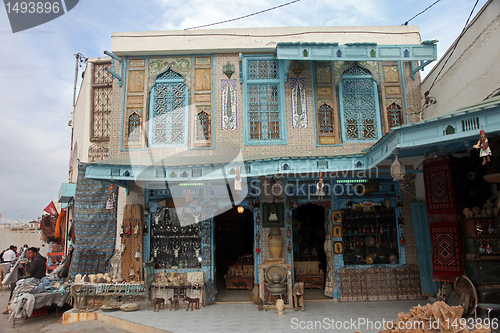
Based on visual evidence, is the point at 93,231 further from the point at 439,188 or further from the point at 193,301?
the point at 439,188

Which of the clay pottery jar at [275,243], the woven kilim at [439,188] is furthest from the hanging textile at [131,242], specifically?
the woven kilim at [439,188]

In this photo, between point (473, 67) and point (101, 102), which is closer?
point (473, 67)

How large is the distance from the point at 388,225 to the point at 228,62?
6597 millimetres

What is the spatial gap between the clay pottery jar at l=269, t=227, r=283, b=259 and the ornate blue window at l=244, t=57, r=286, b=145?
249cm

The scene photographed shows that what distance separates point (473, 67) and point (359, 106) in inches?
115

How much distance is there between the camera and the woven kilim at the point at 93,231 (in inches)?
392

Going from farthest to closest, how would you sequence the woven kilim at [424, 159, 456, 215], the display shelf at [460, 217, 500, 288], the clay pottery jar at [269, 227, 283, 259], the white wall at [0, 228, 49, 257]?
the white wall at [0, 228, 49, 257], the clay pottery jar at [269, 227, 283, 259], the woven kilim at [424, 159, 456, 215], the display shelf at [460, 217, 500, 288]

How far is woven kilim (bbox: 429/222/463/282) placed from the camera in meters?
7.39

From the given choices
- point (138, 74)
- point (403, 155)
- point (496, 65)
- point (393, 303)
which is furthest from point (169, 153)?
point (496, 65)

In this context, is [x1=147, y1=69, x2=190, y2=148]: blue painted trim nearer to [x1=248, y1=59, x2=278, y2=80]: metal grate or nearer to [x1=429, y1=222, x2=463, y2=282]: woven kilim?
[x1=248, y1=59, x2=278, y2=80]: metal grate

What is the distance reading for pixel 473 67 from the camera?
8.34m

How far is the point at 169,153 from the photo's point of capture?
10047 millimetres

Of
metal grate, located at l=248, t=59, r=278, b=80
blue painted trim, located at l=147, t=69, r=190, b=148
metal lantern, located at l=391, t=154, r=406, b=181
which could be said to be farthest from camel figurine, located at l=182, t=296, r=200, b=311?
metal grate, located at l=248, t=59, r=278, b=80

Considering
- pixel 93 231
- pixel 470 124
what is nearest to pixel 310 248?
A: pixel 93 231
